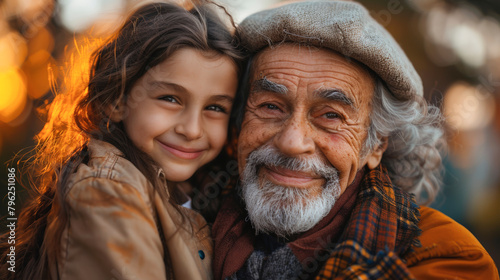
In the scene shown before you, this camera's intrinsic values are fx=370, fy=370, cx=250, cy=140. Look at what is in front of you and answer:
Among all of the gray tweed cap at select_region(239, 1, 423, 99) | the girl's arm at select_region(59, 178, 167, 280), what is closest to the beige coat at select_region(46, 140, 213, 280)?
the girl's arm at select_region(59, 178, 167, 280)

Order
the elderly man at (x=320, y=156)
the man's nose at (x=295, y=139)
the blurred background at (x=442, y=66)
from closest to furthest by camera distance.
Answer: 1. the elderly man at (x=320, y=156)
2. the man's nose at (x=295, y=139)
3. the blurred background at (x=442, y=66)

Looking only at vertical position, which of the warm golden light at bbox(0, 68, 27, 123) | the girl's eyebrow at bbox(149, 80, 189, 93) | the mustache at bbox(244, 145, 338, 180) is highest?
the girl's eyebrow at bbox(149, 80, 189, 93)

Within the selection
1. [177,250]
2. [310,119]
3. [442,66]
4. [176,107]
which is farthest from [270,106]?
[442,66]

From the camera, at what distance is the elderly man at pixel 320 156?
203 cm

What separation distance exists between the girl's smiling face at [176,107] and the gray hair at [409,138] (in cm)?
104

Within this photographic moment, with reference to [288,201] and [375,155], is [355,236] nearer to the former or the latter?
[288,201]

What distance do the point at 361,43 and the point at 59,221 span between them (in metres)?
1.85

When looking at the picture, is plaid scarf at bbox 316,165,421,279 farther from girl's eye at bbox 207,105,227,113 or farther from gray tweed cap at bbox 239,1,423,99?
girl's eye at bbox 207,105,227,113

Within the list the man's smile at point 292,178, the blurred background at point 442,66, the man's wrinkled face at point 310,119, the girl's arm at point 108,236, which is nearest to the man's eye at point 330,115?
the man's wrinkled face at point 310,119

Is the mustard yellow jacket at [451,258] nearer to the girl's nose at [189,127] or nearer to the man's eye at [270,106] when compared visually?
the man's eye at [270,106]

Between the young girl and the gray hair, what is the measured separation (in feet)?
3.26

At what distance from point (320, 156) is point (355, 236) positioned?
55cm

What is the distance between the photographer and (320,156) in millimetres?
2279

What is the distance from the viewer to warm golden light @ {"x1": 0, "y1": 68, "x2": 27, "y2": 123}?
24.0ft
